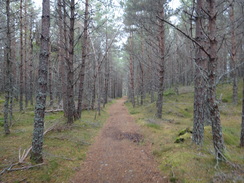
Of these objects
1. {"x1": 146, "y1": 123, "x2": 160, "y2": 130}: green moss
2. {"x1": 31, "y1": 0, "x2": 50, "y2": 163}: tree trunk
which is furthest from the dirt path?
{"x1": 146, "y1": 123, "x2": 160, "y2": 130}: green moss

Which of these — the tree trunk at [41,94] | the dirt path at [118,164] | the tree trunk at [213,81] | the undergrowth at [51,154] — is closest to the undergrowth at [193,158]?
the tree trunk at [213,81]

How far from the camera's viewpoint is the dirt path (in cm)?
396

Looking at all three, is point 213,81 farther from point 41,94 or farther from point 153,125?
point 153,125

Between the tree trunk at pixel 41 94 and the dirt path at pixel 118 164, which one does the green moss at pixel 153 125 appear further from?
the tree trunk at pixel 41 94

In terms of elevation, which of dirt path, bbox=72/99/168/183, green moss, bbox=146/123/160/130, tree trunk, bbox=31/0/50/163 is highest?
tree trunk, bbox=31/0/50/163

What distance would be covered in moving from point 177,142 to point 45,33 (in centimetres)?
597

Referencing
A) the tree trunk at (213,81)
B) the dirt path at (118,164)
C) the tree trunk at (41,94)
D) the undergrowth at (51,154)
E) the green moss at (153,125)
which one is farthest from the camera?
the green moss at (153,125)

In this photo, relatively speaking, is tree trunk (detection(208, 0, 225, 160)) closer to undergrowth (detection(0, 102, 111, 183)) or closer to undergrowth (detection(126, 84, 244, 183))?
undergrowth (detection(126, 84, 244, 183))

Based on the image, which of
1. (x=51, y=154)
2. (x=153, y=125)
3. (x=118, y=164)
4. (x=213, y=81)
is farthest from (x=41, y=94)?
(x=153, y=125)

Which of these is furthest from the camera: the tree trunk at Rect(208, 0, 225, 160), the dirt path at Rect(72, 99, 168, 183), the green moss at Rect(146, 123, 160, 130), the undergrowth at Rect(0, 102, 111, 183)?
the green moss at Rect(146, 123, 160, 130)

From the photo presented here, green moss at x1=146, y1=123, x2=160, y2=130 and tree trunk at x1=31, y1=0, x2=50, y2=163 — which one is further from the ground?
tree trunk at x1=31, y1=0, x2=50, y2=163

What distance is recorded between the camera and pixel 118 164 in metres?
4.79

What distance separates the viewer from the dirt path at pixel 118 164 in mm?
3960

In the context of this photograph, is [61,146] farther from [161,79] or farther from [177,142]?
[161,79]
